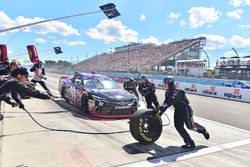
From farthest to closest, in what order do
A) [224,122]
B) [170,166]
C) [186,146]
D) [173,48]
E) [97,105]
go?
1. [173,48]
2. [224,122]
3. [97,105]
4. [186,146]
5. [170,166]

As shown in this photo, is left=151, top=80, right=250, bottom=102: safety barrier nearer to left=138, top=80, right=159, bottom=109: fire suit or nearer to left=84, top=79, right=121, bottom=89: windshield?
left=138, top=80, right=159, bottom=109: fire suit

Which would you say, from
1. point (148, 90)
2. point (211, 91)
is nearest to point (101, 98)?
point (148, 90)

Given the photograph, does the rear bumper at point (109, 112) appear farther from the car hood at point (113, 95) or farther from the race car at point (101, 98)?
the car hood at point (113, 95)

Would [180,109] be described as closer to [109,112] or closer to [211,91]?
[109,112]

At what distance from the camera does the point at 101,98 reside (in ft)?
27.5

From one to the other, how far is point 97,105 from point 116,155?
11.1 ft

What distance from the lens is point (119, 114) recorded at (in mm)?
8367

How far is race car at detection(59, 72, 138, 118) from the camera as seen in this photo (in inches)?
326

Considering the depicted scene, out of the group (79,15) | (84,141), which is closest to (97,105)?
(84,141)

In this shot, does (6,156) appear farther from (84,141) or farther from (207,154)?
(207,154)

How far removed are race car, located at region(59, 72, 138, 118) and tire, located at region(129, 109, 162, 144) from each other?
251 cm

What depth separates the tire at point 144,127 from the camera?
5.71 meters

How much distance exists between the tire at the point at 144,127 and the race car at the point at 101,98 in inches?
98.9

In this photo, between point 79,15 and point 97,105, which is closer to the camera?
point 97,105
